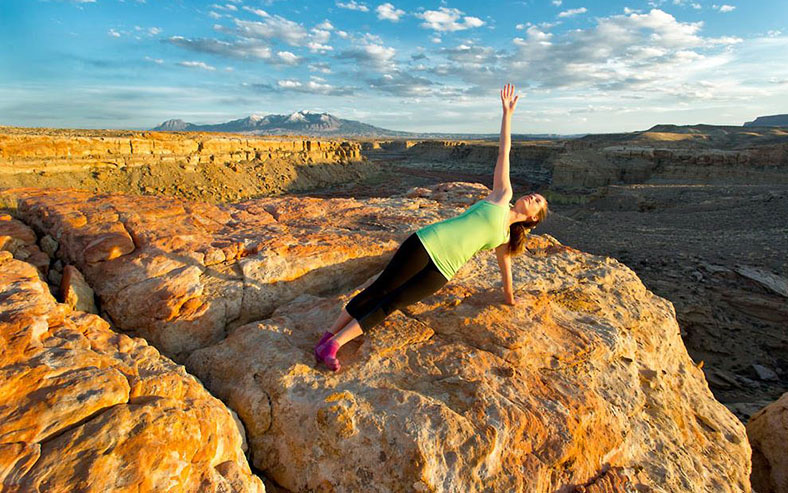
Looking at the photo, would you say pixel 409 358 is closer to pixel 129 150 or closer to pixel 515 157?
pixel 129 150

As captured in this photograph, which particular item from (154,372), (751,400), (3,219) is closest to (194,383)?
(154,372)

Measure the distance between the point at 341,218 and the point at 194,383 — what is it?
3380mm

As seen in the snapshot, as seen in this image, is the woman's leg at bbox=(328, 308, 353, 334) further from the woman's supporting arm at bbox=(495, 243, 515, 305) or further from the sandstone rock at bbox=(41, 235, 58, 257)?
the sandstone rock at bbox=(41, 235, 58, 257)

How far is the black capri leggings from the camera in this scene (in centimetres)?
271

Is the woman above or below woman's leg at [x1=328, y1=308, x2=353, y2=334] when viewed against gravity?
above

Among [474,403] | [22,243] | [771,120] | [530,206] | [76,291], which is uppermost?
[771,120]

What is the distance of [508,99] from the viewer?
3.09 metres

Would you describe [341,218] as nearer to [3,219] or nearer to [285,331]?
[285,331]

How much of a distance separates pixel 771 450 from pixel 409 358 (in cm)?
438

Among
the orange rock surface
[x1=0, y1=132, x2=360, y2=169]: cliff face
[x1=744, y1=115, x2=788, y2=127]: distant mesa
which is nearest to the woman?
the orange rock surface

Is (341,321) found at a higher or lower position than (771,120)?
lower

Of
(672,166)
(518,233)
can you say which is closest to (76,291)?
(518,233)

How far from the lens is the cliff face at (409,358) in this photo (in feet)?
7.23

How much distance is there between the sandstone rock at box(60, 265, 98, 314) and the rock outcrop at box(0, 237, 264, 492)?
1.56 feet
